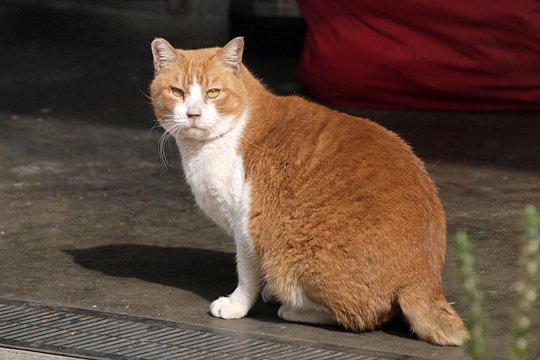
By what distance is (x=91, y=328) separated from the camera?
3949mm

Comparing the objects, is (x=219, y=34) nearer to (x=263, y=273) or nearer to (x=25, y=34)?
(x=25, y=34)

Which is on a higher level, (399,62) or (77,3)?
(399,62)

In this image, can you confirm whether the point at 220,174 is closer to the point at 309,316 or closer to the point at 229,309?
the point at 229,309

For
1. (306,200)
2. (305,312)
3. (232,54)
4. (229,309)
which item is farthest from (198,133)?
(305,312)

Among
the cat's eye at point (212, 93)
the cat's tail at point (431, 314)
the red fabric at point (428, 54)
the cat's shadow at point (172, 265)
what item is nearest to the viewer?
the cat's tail at point (431, 314)

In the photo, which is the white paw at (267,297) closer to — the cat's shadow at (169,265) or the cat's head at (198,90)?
the cat's shadow at (169,265)

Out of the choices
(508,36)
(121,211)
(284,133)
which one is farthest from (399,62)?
(284,133)

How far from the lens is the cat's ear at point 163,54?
4.12 metres

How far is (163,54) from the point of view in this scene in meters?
4.15

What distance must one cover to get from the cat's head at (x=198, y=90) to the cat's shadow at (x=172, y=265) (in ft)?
2.24

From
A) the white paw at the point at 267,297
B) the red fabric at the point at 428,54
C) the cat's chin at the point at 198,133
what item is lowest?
the red fabric at the point at 428,54

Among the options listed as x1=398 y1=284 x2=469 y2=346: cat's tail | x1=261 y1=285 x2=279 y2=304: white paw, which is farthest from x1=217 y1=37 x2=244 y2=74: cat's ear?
x1=398 y1=284 x2=469 y2=346: cat's tail

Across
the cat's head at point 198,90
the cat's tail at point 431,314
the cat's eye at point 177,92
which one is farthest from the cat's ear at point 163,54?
the cat's tail at point 431,314

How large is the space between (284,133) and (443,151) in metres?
2.43
